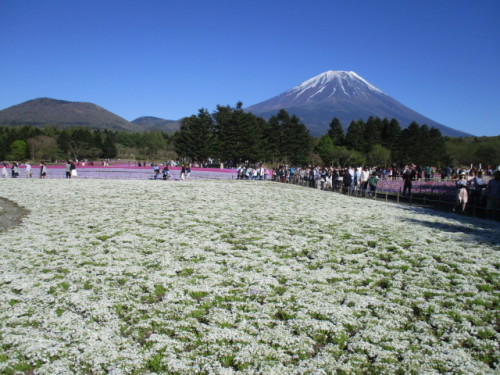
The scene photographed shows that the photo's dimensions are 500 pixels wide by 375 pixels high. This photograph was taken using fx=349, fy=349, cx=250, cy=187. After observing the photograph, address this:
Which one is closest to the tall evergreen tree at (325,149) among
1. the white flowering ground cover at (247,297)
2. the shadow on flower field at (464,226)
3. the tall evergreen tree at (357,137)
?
the tall evergreen tree at (357,137)

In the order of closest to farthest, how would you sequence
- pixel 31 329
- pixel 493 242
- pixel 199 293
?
pixel 31 329
pixel 199 293
pixel 493 242

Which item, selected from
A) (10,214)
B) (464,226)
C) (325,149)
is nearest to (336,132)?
(325,149)

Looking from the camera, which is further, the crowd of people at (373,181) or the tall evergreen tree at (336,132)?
the tall evergreen tree at (336,132)

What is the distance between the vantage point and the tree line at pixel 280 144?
94.4m

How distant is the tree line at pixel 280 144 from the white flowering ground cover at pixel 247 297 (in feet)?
233

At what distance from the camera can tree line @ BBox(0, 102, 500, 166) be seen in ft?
310

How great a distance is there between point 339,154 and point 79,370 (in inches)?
4109

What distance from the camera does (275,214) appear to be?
65.1 ft

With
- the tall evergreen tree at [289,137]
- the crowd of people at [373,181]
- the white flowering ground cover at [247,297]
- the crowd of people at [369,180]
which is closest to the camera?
the white flowering ground cover at [247,297]

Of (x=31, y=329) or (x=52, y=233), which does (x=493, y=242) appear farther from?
(x=52, y=233)

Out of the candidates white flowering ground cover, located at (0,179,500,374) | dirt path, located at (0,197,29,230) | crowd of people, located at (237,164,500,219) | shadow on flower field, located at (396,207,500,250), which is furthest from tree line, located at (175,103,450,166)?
white flowering ground cover, located at (0,179,500,374)

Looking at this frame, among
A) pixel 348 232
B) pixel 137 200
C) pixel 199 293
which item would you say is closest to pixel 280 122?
pixel 137 200

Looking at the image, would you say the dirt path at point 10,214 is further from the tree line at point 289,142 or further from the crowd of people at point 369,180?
the tree line at point 289,142

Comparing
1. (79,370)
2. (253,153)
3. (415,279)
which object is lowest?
(79,370)
